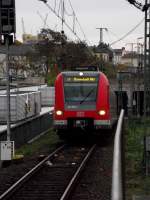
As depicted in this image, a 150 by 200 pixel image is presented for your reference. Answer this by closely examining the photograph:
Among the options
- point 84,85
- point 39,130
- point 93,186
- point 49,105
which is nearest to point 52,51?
point 49,105

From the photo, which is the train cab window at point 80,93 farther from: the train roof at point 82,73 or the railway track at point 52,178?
the railway track at point 52,178

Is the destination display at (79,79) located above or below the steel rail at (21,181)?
above

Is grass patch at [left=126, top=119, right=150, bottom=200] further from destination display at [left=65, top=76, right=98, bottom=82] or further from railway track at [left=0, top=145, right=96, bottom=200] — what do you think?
destination display at [left=65, top=76, right=98, bottom=82]

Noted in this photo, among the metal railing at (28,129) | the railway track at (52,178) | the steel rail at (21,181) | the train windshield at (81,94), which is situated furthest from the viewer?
the train windshield at (81,94)

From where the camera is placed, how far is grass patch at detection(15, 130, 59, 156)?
23266 mm

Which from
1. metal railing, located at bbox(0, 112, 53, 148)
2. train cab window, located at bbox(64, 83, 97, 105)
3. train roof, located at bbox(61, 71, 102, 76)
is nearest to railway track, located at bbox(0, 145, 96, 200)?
metal railing, located at bbox(0, 112, 53, 148)

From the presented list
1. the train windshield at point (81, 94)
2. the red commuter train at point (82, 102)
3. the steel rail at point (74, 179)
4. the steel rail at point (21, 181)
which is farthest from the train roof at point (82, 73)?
the steel rail at point (21, 181)

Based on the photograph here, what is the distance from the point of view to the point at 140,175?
15.8 metres

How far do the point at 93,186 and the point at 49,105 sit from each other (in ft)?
135

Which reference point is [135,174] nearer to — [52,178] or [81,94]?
[52,178]

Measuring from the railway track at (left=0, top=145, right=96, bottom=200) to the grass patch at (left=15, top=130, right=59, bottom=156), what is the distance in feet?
3.25

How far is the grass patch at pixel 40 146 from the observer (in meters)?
23.3

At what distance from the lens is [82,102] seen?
80.7ft

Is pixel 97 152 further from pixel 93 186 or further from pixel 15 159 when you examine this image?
pixel 93 186
